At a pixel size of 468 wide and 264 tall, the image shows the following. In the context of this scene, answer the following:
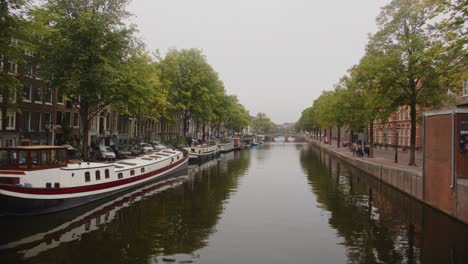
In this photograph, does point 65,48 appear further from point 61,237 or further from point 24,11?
point 61,237

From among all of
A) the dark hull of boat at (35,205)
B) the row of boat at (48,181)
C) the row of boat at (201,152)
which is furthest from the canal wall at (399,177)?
the row of boat at (201,152)

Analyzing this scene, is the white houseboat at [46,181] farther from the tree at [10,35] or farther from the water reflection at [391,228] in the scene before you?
the water reflection at [391,228]

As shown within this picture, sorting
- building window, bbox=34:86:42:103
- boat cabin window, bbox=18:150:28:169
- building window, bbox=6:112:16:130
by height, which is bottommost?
boat cabin window, bbox=18:150:28:169

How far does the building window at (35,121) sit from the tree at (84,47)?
47.6ft

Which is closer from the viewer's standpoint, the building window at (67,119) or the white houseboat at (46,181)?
the white houseboat at (46,181)

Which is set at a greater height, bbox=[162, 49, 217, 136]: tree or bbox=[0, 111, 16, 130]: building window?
bbox=[162, 49, 217, 136]: tree

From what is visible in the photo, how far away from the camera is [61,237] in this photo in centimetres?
1683

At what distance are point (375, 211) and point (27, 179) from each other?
66.1 feet

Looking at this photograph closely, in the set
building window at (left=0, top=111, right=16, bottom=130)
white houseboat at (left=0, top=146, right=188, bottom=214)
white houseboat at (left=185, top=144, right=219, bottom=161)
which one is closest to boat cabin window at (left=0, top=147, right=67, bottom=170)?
white houseboat at (left=0, top=146, right=188, bottom=214)

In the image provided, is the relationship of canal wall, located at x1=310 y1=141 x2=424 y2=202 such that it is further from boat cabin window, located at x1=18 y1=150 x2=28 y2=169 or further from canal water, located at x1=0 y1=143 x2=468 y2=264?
boat cabin window, located at x1=18 y1=150 x2=28 y2=169

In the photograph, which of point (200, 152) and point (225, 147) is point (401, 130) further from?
point (225, 147)

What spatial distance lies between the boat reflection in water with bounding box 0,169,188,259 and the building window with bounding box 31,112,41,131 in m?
24.8

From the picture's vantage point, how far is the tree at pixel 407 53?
32.1 m

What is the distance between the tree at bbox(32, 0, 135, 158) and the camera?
1238 inches
